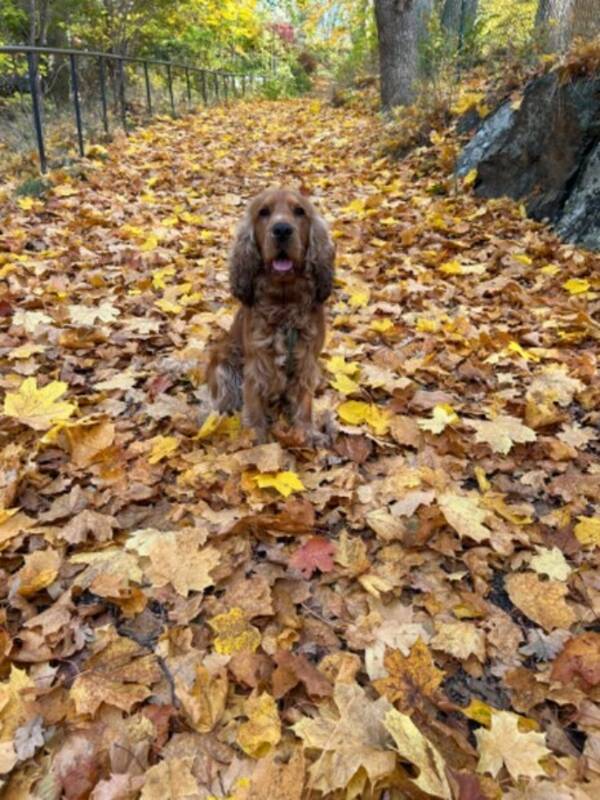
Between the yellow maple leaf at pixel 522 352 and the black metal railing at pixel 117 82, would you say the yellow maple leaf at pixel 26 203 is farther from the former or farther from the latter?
the yellow maple leaf at pixel 522 352

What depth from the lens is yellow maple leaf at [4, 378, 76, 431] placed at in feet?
10.0

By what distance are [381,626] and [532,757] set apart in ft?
2.07

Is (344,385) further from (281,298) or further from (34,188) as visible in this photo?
(34,188)

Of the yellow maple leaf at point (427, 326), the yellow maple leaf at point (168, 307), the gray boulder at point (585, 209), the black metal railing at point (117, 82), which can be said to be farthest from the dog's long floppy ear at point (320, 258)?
the black metal railing at point (117, 82)

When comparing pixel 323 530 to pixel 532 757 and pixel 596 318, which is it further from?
pixel 596 318

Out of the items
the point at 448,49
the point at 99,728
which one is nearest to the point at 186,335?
the point at 99,728

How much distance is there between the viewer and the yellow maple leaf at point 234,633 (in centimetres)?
208

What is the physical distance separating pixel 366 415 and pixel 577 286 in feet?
7.90

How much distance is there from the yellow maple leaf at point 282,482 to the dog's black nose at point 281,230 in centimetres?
119

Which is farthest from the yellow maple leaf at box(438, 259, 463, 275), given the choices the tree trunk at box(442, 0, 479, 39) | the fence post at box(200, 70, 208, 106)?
the fence post at box(200, 70, 208, 106)

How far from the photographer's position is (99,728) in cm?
182

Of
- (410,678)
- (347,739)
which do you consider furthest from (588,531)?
(347,739)

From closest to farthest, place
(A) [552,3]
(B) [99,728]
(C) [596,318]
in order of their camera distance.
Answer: (B) [99,728], (C) [596,318], (A) [552,3]

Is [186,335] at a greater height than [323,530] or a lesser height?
greater
